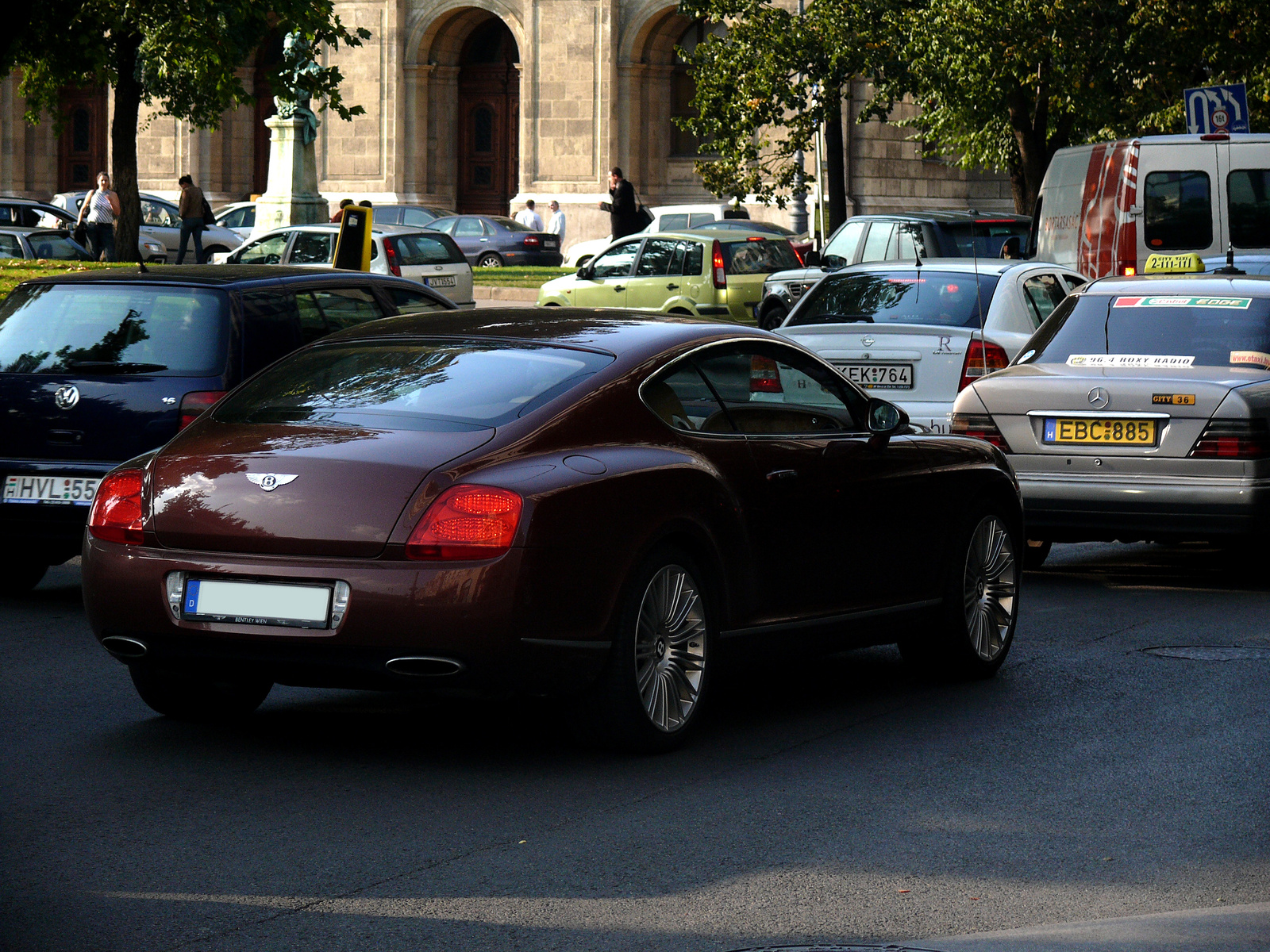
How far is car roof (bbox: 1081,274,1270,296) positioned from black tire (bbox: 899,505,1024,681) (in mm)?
3220

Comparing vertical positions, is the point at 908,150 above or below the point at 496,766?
above

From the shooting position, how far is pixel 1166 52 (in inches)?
1090

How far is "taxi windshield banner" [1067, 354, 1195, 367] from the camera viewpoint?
10.2 metres

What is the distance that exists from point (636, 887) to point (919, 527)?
118 inches

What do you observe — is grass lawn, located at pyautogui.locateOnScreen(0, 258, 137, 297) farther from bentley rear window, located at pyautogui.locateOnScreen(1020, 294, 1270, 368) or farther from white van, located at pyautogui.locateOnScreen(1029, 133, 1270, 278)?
bentley rear window, located at pyautogui.locateOnScreen(1020, 294, 1270, 368)

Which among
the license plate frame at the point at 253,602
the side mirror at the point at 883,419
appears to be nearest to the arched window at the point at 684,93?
the side mirror at the point at 883,419

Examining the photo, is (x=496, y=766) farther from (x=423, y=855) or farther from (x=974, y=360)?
(x=974, y=360)

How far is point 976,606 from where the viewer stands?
7.81m

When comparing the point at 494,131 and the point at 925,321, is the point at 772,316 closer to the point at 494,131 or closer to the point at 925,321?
the point at 925,321

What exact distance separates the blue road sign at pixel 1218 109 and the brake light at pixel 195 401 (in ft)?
46.7

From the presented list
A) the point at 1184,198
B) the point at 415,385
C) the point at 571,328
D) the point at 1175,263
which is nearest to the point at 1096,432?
the point at 571,328

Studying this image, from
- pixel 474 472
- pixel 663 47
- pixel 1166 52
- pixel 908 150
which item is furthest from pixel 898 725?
pixel 663 47

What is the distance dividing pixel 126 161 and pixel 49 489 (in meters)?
24.9

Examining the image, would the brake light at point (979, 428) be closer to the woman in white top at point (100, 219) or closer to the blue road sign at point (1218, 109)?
the blue road sign at point (1218, 109)
